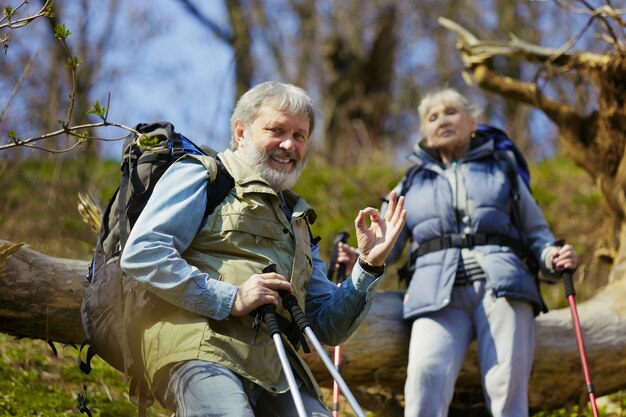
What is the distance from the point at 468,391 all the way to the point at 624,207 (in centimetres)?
214

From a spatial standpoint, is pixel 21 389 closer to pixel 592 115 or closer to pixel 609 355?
pixel 609 355

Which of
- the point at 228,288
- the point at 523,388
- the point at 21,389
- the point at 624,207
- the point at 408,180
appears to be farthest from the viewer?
the point at 624,207

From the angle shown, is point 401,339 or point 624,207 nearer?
point 401,339

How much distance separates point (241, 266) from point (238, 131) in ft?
2.24

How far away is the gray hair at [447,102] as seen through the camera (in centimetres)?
520

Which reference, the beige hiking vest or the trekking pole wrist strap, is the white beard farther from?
the trekking pole wrist strap

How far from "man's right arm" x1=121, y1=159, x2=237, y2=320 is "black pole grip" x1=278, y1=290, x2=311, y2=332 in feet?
0.68

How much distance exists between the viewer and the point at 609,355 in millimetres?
5367

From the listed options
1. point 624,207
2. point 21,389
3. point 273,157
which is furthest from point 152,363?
point 624,207

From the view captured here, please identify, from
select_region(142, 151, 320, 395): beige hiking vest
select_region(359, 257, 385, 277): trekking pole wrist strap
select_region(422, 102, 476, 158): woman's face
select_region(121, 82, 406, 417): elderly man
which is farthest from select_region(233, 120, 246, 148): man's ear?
select_region(422, 102, 476, 158): woman's face

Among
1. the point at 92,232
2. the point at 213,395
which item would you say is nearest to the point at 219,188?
the point at 213,395

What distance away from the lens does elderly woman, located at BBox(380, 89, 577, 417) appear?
4.49 metres

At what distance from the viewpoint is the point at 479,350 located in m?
4.63

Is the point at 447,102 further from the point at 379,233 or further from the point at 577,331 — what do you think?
the point at 379,233
